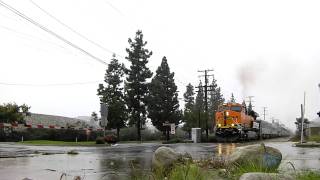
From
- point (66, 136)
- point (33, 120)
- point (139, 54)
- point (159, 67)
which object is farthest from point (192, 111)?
point (66, 136)

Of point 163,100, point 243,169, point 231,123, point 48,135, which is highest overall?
point 163,100

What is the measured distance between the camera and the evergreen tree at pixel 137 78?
224 ft

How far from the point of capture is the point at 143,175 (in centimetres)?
926

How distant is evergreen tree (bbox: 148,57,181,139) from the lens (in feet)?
230

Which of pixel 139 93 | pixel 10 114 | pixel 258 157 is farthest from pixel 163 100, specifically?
pixel 258 157

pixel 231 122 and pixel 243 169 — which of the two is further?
pixel 231 122

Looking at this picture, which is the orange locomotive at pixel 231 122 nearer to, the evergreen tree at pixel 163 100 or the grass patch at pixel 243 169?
the evergreen tree at pixel 163 100

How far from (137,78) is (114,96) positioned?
398 cm

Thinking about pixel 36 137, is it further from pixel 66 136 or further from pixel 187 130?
pixel 187 130

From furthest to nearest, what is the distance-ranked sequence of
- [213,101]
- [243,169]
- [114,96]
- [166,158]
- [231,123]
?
1. [213,101]
2. [114,96]
3. [231,123]
4. [166,158]
5. [243,169]

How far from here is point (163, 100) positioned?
232ft

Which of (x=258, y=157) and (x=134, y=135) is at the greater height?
(x=258, y=157)

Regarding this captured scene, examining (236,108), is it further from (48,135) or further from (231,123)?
(48,135)

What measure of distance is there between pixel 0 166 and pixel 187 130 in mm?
66459
